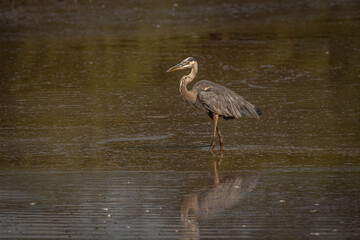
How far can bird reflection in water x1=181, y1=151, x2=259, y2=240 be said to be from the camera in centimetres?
773

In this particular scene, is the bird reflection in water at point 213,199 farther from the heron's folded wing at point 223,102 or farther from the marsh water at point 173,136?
the heron's folded wing at point 223,102

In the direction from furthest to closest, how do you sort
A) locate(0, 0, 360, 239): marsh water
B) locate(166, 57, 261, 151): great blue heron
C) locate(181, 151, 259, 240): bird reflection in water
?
locate(166, 57, 261, 151): great blue heron, locate(0, 0, 360, 239): marsh water, locate(181, 151, 259, 240): bird reflection in water

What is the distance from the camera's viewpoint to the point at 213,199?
8.51 m

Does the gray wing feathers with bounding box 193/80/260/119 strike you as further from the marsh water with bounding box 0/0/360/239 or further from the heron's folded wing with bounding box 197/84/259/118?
the marsh water with bounding box 0/0/360/239

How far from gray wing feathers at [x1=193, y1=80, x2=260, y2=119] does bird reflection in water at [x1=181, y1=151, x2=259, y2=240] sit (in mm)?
1732

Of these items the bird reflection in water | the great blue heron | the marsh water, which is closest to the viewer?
the bird reflection in water

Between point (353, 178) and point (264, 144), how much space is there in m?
2.03

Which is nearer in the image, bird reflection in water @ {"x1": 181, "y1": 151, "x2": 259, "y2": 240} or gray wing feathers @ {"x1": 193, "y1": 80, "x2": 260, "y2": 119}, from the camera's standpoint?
bird reflection in water @ {"x1": 181, "y1": 151, "x2": 259, "y2": 240}

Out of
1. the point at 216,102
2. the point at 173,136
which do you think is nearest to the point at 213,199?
the point at 216,102

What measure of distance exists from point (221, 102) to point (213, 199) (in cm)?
287

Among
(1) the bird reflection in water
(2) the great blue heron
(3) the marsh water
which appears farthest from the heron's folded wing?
(1) the bird reflection in water

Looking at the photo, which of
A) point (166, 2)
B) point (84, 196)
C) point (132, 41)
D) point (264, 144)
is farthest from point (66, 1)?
point (84, 196)

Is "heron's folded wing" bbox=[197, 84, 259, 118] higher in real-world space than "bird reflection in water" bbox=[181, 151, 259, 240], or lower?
higher

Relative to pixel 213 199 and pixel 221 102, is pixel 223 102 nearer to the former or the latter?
pixel 221 102
